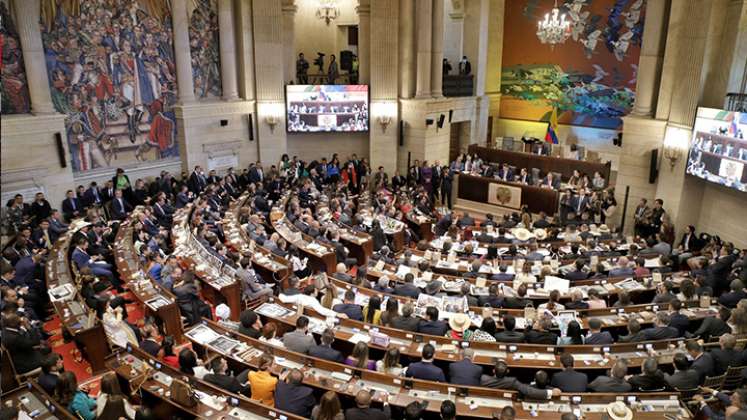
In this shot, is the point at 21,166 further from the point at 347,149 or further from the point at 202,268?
the point at 347,149

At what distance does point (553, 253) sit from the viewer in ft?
41.7

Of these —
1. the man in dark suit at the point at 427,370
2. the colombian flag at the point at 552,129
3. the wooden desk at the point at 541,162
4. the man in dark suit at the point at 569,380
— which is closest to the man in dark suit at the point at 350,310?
the man in dark suit at the point at 427,370

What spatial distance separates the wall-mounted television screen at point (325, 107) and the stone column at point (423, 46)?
2168 millimetres

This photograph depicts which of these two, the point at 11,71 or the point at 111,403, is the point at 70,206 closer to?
the point at 11,71

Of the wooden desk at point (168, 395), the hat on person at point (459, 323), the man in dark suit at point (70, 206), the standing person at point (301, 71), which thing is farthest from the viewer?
the standing person at point (301, 71)

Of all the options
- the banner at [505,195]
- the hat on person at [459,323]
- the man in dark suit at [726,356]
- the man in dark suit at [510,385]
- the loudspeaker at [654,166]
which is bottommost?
the banner at [505,195]

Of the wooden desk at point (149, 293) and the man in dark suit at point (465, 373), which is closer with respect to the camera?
the man in dark suit at point (465, 373)

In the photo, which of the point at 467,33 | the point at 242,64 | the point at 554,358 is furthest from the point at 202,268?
the point at 467,33

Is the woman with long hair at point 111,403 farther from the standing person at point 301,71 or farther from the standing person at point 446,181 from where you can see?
the standing person at point 301,71

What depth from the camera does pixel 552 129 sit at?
942 inches

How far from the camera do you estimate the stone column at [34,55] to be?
1415 centimetres

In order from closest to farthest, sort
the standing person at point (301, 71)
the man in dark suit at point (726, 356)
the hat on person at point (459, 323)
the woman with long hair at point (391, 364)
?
1. the man in dark suit at point (726, 356)
2. the woman with long hair at point (391, 364)
3. the hat on person at point (459, 323)
4. the standing person at point (301, 71)

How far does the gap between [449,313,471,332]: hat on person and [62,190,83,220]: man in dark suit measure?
11.5 meters

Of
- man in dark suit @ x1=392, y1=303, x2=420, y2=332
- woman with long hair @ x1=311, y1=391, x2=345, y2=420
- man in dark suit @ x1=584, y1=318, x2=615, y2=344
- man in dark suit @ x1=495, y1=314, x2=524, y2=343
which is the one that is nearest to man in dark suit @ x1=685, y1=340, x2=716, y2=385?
man in dark suit @ x1=584, y1=318, x2=615, y2=344
